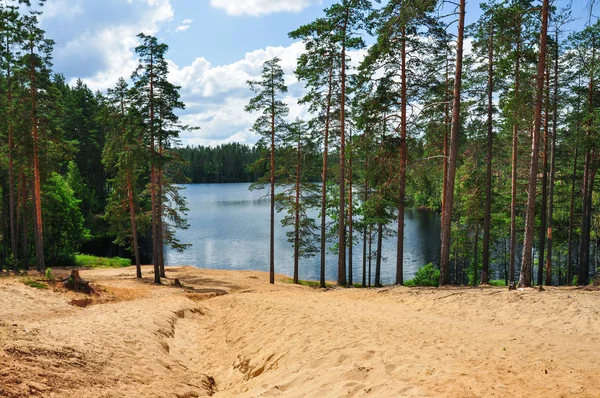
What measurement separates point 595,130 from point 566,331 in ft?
47.4

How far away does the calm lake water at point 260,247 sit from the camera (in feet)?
114

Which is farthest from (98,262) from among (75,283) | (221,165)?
(221,165)

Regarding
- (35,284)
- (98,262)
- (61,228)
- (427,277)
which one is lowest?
(427,277)

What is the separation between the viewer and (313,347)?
23.6 feet

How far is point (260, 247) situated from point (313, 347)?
117ft

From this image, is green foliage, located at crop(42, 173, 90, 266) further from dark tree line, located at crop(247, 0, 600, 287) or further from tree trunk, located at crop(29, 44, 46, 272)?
dark tree line, located at crop(247, 0, 600, 287)

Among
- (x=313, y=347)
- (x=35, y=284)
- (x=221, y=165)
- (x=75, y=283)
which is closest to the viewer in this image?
(x=313, y=347)

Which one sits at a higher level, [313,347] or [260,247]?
[313,347]

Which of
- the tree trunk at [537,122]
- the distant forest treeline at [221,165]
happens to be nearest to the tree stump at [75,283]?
the tree trunk at [537,122]

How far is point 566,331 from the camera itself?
8086mm

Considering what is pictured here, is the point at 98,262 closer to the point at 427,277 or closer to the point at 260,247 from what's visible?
the point at 260,247

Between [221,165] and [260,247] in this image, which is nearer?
[260,247]

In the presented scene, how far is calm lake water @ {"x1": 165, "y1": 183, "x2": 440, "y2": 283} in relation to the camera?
34.8 meters

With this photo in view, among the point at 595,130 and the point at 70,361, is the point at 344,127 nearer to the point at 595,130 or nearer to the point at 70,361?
the point at 595,130
